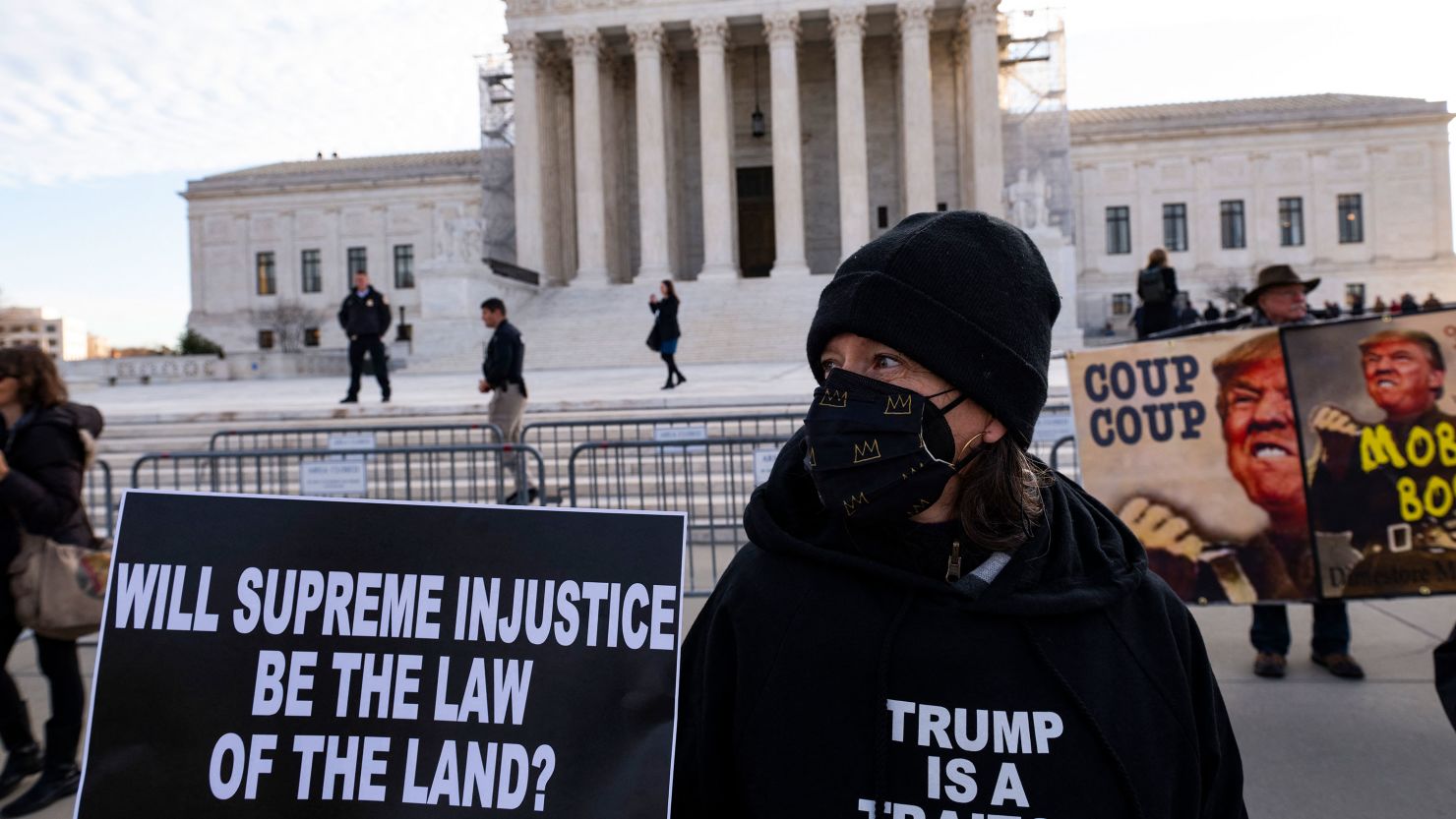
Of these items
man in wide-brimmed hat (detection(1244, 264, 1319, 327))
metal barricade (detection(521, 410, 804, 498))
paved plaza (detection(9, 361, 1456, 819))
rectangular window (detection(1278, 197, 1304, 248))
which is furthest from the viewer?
rectangular window (detection(1278, 197, 1304, 248))

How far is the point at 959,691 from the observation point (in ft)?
4.91

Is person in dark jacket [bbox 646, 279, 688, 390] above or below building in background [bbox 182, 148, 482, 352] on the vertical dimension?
below

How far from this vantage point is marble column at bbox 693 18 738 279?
116 feet

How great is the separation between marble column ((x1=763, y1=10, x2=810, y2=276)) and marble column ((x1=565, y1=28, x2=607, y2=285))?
6338mm

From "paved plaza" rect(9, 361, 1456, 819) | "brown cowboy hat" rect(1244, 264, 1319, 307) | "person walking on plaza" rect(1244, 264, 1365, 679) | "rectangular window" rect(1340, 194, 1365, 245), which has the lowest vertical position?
"paved plaza" rect(9, 361, 1456, 819)

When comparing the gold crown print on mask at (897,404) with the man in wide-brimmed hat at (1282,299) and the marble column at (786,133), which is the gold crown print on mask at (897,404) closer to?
the man in wide-brimmed hat at (1282,299)

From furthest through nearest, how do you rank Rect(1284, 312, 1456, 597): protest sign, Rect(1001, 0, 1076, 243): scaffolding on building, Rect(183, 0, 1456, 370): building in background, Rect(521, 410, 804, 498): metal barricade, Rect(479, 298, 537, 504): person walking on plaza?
Rect(1001, 0, 1076, 243): scaffolding on building → Rect(183, 0, 1456, 370): building in background → Rect(479, 298, 537, 504): person walking on plaza → Rect(521, 410, 804, 498): metal barricade → Rect(1284, 312, 1456, 597): protest sign

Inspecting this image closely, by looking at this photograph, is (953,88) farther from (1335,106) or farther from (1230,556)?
(1230,556)

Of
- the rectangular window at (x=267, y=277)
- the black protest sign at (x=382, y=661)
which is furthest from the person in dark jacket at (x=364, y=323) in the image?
the rectangular window at (x=267, y=277)

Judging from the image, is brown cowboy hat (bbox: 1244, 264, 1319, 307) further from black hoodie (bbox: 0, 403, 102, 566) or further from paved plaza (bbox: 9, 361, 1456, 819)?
black hoodie (bbox: 0, 403, 102, 566)

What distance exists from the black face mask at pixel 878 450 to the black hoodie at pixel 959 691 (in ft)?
0.22

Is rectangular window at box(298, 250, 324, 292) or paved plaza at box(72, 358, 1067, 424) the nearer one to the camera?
paved plaza at box(72, 358, 1067, 424)

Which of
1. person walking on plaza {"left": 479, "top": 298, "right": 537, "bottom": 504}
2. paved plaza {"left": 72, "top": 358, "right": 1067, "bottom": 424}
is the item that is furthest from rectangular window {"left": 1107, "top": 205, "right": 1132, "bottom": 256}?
person walking on plaza {"left": 479, "top": 298, "right": 537, "bottom": 504}

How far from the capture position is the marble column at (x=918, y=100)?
34906mm
